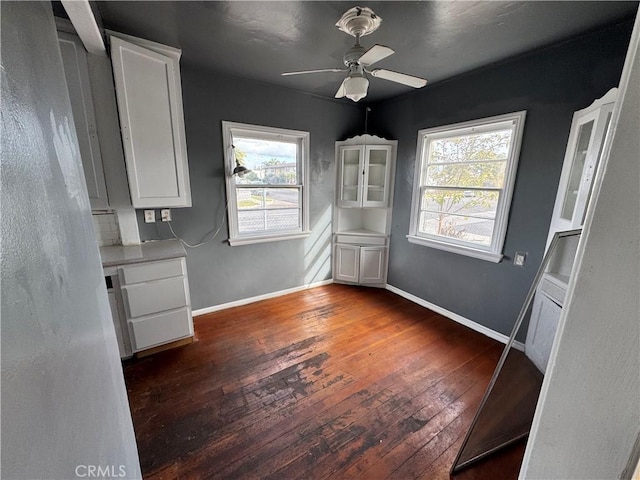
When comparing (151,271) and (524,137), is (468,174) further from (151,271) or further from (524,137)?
(151,271)

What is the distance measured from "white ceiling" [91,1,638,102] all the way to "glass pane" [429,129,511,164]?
63cm

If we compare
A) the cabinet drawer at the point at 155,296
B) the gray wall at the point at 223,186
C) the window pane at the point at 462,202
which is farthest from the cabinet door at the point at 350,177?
the cabinet drawer at the point at 155,296

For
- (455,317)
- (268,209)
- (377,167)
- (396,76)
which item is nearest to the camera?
(396,76)

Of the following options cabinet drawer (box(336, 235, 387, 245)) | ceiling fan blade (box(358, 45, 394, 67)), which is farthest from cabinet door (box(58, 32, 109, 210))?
cabinet drawer (box(336, 235, 387, 245))

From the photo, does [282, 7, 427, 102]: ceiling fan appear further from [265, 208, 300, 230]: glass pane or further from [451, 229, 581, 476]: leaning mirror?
[265, 208, 300, 230]: glass pane

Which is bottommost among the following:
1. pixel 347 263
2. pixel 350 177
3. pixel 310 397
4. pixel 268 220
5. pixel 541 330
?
pixel 310 397

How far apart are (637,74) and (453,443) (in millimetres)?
1868

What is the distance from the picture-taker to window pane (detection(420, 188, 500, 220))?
102 inches

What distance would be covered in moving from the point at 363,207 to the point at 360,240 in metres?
0.48

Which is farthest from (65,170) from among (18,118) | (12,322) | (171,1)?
(171,1)

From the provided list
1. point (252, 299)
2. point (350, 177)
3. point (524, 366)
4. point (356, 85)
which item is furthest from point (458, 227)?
point (252, 299)

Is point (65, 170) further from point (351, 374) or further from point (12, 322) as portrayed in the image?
point (351, 374)

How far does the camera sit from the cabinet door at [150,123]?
1.95 metres

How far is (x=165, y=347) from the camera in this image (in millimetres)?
2342
